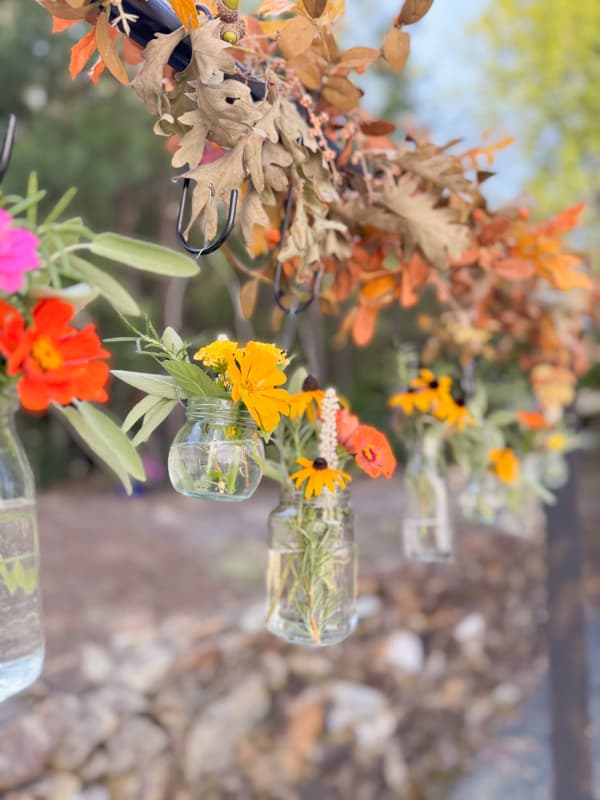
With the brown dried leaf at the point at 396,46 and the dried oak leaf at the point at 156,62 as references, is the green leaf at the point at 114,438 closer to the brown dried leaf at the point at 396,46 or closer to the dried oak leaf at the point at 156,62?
the dried oak leaf at the point at 156,62

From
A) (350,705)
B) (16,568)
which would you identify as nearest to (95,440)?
(16,568)

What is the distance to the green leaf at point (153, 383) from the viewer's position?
59 centimetres

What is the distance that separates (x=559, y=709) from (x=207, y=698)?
1.03 metres

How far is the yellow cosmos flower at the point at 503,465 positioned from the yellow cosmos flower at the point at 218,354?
76 centimetres

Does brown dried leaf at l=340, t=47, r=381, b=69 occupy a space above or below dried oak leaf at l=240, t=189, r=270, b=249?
above

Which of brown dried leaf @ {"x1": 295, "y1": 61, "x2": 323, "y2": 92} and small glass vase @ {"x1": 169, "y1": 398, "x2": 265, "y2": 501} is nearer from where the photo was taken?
small glass vase @ {"x1": 169, "y1": 398, "x2": 265, "y2": 501}

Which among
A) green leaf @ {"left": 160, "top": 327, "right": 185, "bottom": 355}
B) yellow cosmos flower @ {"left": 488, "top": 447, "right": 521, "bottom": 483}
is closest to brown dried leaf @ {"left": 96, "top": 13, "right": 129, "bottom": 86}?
green leaf @ {"left": 160, "top": 327, "right": 185, "bottom": 355}

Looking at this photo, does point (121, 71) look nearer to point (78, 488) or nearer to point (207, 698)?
point (207, 698)

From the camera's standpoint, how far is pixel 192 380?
0.60 meters

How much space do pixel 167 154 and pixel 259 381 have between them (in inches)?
183

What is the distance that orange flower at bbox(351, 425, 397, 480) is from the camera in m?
0.73

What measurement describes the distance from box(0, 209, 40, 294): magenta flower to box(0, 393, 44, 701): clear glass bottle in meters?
0.12

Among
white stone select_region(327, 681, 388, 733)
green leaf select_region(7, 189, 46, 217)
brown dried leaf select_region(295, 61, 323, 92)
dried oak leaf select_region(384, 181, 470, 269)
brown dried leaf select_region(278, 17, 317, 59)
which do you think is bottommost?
white stone select_region(327, 681, 388, 733)

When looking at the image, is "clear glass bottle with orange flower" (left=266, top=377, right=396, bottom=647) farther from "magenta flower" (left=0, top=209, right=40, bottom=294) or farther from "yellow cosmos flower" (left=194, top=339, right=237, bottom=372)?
"magenta flower" (left=0, top=209, right=40, bottom=294)
